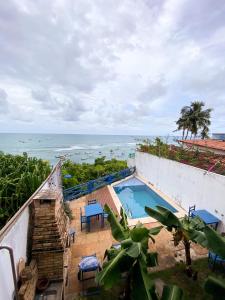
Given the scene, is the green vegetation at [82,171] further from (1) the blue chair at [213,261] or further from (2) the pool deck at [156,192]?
(1) the blue chair at [213,261]

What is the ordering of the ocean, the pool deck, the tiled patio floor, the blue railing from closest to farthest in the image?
the tiled patio floor → the pool deck → the blue railing → the ocean

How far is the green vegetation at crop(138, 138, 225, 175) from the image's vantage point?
9.50 metres

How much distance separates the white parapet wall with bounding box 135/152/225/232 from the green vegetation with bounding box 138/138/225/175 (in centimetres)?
38

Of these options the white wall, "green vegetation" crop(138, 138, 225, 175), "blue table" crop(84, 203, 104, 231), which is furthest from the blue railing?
the white wall

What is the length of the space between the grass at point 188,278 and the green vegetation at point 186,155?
15.0 ft

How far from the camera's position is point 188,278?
559 centimetres

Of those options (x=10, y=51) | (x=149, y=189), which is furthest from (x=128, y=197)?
(x=10, y=51)

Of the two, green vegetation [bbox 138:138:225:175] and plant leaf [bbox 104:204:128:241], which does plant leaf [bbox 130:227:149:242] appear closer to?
plant leaf [bbox 104:204:128:241]

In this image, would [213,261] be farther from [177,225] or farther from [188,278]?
[177,225]

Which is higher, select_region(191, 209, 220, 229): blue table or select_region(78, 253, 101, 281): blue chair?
select_region(191, 209, 220, 229): blue table

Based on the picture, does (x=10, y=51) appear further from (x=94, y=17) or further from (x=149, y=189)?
(x=149, y=189)

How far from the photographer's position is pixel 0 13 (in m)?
5.82

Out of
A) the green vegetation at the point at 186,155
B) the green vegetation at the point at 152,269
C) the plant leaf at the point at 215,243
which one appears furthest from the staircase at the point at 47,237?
the green vegetation at the point at 186,155

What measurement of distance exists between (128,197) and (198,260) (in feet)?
25.3
